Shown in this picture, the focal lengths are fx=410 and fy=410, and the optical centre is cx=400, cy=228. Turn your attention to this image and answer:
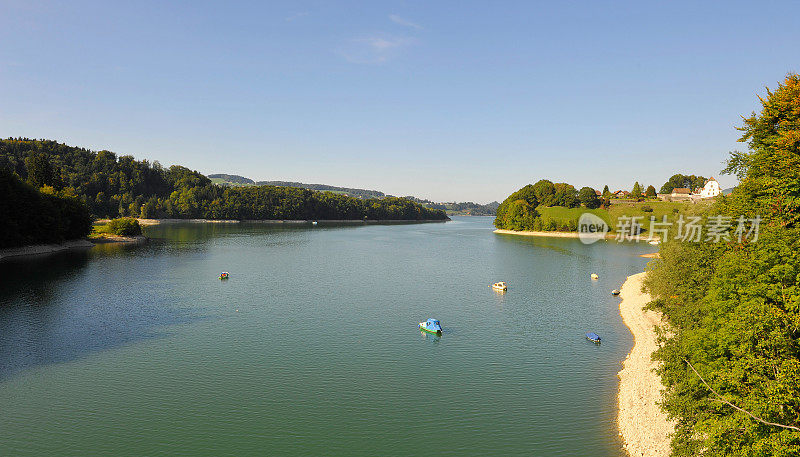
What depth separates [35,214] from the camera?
4363 inches

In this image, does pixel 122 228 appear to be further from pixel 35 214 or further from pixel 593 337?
pixel 593 337

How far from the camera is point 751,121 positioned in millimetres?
42750

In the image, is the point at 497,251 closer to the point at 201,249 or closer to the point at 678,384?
the point at 201,249

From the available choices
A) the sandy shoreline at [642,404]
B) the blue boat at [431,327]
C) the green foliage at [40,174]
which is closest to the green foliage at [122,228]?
the green foliage at [40,174]

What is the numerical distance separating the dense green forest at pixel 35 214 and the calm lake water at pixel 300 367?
23675 mm

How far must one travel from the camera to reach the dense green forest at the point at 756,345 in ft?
68.6

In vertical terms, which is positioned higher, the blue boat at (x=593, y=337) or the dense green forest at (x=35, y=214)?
the dense green forest at (x=35, y=214)

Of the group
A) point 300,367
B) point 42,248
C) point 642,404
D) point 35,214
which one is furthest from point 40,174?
point 642,404

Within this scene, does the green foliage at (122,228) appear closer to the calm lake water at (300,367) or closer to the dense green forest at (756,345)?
the calm lake water at (300,367)

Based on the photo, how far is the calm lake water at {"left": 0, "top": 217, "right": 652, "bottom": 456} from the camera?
30484 millimetres

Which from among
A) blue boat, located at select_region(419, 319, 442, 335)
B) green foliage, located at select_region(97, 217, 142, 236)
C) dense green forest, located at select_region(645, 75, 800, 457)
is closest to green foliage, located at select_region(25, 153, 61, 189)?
green foliage, located at select_region(97, 217, 142, 236)

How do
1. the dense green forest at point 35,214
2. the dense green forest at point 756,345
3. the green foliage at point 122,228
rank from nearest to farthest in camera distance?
the dense green forest at point 756,345 < the dense green forest at point 35,214 < the green foliage at point 122,228

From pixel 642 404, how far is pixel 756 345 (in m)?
14.5

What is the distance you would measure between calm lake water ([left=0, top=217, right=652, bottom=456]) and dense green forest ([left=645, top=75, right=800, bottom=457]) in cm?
768
